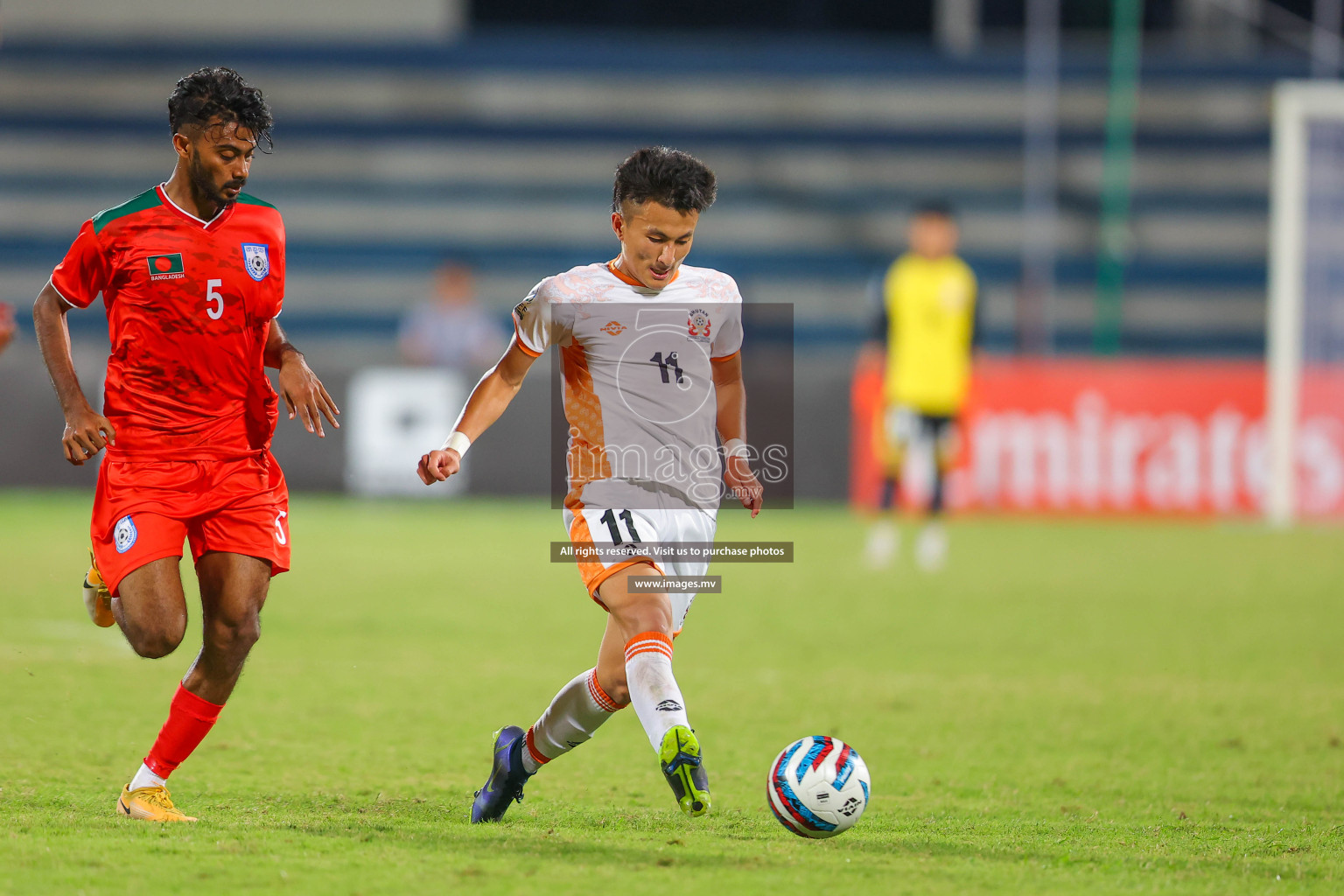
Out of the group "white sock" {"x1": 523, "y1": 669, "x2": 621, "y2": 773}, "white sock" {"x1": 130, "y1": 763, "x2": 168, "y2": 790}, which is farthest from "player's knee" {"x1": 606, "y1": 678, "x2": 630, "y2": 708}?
"white sock" {"x1": 130, "y1": 763, "x2": 168, "y2": 790}

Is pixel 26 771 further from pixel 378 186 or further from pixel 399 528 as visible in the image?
pixel 378 186

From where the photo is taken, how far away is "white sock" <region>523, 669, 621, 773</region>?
4.19 m

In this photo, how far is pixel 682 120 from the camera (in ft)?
67.5

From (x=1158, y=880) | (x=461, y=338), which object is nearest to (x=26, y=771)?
(x=1158, y=880)

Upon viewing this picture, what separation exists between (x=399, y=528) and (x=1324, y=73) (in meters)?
14.1

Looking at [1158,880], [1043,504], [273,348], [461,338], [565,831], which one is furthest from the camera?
[461,338]

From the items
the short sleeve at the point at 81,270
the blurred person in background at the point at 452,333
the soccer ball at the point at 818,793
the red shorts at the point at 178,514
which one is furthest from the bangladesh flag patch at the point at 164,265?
the blurred person in background at the point at 452,333

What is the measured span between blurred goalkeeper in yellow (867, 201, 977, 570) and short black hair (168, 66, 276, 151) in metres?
7.78

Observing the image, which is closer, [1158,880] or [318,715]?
[1158,880]

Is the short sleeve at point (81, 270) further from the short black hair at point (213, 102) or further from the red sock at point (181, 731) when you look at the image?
the red sock at point (181, 731)

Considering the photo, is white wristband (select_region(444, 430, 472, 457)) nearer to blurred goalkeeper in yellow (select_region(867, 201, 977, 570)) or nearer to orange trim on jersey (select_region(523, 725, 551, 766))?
orange trim on jersey (select_region(523, 725, 551, 766))

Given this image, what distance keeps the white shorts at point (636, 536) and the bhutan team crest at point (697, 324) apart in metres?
0.49

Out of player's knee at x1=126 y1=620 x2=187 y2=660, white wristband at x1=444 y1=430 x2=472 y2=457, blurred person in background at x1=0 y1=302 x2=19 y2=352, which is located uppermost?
blurred person in background at x1=0 y1=302 x2=19 y2=352

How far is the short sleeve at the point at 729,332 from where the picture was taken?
4406mm
